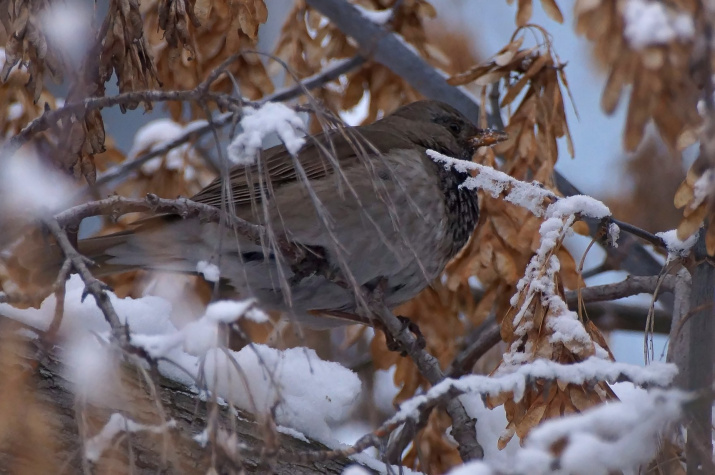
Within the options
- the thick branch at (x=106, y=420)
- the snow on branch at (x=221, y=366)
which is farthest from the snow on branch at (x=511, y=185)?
the thick branch at (x=106, y=420)

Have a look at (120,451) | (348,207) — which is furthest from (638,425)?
(348,207)

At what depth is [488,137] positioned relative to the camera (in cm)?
375

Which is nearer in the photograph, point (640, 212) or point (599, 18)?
point (599, 18)

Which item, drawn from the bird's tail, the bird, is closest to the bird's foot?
the bird

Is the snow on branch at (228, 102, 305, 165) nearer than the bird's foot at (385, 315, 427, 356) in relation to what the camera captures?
Yes

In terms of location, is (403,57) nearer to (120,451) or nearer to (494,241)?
(494,241)

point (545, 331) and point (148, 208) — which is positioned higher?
point (148, 208)

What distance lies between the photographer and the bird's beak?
3695 mm

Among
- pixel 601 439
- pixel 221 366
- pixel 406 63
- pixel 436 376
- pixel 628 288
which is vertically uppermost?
pixel 406 63

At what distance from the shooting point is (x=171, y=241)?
3.32m

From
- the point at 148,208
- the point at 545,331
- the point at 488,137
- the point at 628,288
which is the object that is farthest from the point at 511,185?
the point at 488,137

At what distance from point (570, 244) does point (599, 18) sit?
263cm

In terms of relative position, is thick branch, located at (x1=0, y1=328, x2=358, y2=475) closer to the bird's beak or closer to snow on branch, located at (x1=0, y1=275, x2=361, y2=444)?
snow on branch, located at (x1=0, y1=275, x2=361, y2=444)

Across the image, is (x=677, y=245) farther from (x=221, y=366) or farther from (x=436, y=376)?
(x=221, y=366)
